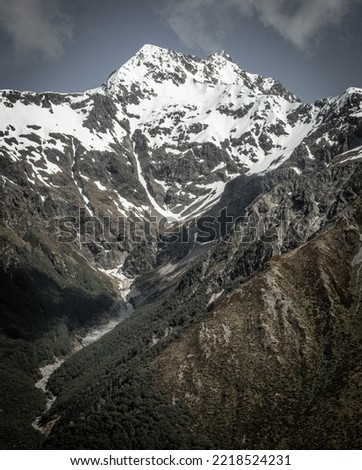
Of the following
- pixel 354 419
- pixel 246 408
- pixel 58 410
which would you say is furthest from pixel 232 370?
pixel 58 410

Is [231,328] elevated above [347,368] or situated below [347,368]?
above

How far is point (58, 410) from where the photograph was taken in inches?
5359

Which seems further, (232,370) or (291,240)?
(291,240)

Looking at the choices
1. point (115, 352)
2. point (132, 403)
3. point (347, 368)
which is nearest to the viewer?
point (347, 368)

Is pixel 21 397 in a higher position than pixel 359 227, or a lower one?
higher

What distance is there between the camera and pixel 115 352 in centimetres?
17362

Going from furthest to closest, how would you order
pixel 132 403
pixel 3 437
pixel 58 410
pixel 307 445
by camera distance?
Result: pixel 58 410
pixel 3 437
pixel 132 403
pixel 307 445

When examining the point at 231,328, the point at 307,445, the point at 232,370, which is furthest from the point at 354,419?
the point at 231,328

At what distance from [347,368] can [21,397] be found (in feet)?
328

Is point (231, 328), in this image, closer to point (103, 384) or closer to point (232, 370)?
point (232, 370)

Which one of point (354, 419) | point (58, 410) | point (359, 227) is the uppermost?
point (58, 410)

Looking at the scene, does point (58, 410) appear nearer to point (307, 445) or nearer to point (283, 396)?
point (283, 396)

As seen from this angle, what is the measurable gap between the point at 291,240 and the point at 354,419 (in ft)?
316

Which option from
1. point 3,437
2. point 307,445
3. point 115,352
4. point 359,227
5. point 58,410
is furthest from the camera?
point 115,352
